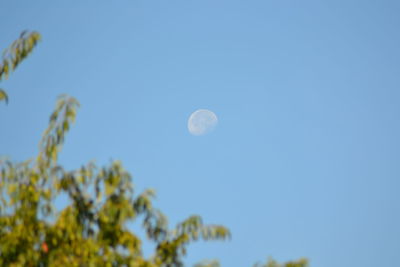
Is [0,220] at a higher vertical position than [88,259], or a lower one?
higher

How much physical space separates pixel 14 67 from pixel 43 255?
3.00 metres

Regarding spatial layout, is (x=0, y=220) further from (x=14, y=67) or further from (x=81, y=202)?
(x=14, y=67)

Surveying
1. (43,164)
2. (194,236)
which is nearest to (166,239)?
(194,236)

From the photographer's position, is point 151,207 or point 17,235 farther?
point 151,207

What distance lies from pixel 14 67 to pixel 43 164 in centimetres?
163

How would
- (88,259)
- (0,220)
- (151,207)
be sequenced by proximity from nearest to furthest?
(88,259), (0,220), (151,207)

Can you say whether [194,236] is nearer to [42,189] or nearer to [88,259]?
[88,259]

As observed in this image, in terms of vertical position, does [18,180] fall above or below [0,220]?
above

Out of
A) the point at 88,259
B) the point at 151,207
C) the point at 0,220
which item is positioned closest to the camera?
the point at 88,259

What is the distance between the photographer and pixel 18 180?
883 cm

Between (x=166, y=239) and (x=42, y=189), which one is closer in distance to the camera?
(x=42, y=189)

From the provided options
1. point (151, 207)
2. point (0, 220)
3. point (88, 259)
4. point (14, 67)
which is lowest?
point (88, 259)

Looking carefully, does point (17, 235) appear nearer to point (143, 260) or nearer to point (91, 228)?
point (91, 228)

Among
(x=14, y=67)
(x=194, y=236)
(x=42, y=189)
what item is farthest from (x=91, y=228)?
(x=14, y=67)
